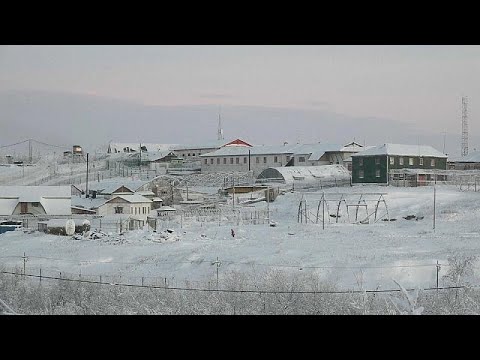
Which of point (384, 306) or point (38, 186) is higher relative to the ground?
point (38, 186)

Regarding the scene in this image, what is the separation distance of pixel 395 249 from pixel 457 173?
7311mm

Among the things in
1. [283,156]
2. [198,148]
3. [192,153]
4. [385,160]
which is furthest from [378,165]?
[192,153]

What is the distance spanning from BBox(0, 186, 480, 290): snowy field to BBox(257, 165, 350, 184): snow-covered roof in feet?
14.4

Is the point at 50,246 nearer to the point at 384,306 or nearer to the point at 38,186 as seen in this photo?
the point at 38,186

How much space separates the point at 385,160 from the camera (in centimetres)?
1452

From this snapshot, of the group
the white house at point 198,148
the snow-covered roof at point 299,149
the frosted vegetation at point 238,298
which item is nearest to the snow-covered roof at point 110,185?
the frosted vegetation at point 238,298

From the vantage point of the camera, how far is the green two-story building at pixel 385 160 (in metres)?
14.5

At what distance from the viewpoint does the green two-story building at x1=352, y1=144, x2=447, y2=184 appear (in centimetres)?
1452

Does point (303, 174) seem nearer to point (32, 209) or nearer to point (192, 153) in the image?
point (192, 153)

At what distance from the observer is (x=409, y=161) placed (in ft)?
49.1

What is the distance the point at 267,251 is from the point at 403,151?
815 cm
